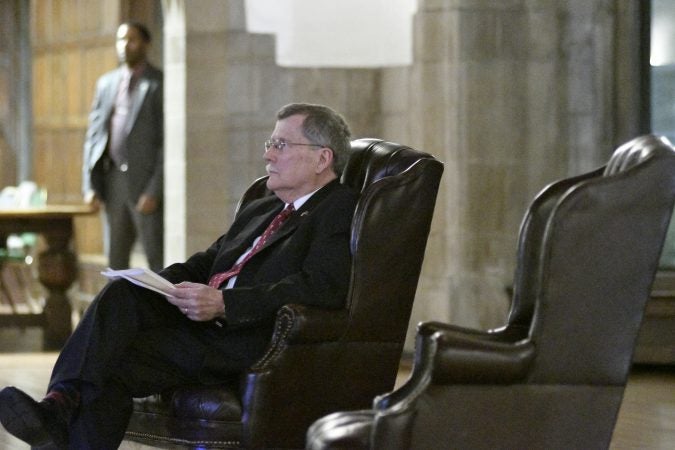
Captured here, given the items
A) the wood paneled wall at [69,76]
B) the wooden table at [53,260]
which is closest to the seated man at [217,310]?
the wooden table at [53,260]

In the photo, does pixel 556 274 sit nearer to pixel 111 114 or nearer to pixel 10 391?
pixel 10 391

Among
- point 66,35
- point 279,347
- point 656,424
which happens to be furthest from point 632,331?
point 66,35

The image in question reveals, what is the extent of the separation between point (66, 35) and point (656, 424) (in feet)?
19.2

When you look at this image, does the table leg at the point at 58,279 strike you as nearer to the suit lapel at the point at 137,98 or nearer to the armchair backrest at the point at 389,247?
the suit lapel at the point at 137,98

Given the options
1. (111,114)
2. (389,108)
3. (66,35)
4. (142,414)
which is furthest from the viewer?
(66,35)

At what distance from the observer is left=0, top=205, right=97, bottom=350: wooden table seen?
818 centimetres

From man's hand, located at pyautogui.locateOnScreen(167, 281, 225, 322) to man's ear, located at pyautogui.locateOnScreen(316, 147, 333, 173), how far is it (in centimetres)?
51

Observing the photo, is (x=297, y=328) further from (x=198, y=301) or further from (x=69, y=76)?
(x=69, y=76)

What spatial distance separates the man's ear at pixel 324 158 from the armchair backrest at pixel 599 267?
1197 mm

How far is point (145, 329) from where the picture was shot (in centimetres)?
402

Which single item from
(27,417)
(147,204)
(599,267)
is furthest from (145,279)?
(147,204)

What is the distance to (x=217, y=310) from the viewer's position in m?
3.90

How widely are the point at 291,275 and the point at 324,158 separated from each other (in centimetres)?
42

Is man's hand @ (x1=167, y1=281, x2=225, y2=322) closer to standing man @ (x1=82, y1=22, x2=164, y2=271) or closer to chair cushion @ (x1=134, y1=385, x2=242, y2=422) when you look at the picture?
chair cushion @ (x1=134, y1=385, x2=242, y2=422)
